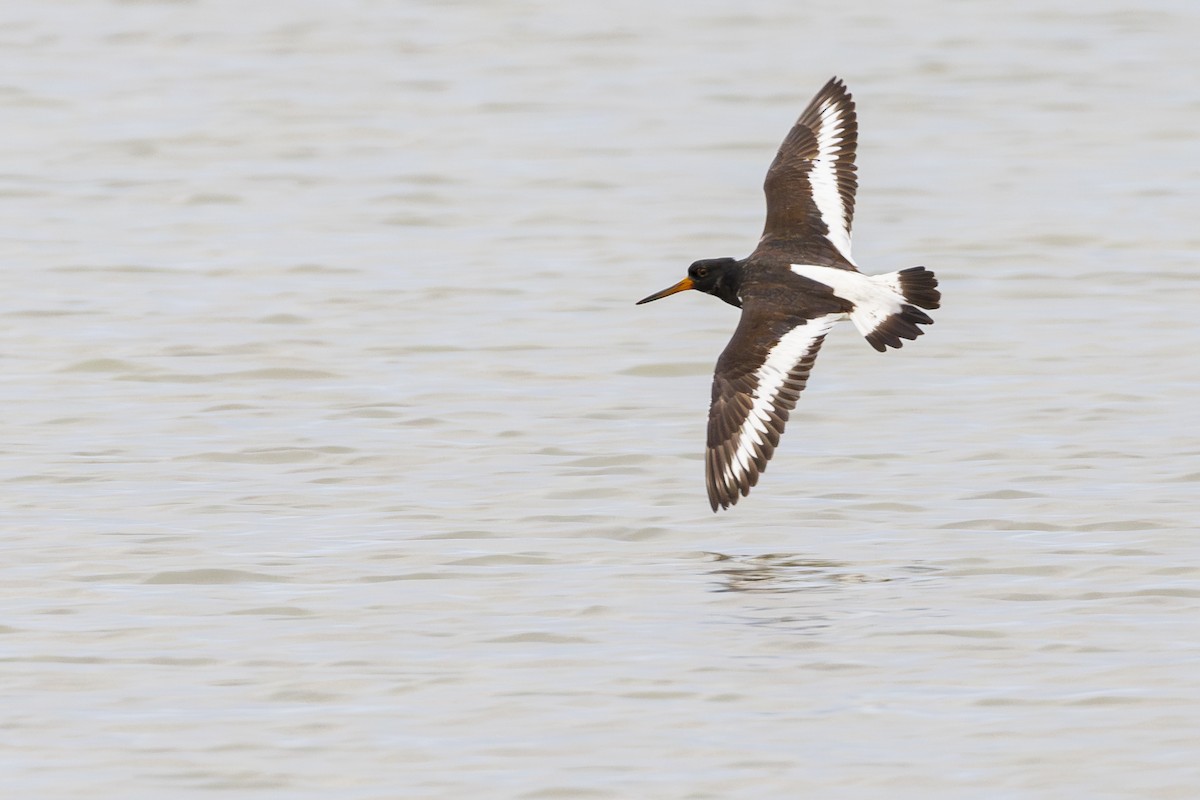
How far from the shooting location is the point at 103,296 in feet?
50.8

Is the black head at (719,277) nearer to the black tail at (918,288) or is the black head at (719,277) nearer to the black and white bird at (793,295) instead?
the black and white bird at (793,295)

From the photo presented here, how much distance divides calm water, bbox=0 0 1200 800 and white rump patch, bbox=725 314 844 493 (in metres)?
0.29

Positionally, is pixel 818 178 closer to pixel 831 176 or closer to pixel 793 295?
pixel 831 176

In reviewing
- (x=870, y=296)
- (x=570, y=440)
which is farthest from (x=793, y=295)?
(x=570, y=440)

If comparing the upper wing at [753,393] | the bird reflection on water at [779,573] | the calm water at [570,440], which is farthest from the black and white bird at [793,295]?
the bird reflection on water at [779,573]

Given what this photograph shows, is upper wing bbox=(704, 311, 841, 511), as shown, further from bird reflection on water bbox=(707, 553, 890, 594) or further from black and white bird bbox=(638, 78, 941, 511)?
bird reflection on water bbox=(707, 553, 890, 594)

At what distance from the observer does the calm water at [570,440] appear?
7625mm

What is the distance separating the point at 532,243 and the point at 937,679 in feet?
30.4

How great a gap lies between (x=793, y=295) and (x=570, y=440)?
148cm

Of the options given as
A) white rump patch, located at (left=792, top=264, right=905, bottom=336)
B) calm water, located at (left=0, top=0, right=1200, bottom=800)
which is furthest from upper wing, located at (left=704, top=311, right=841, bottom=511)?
calm water, located at (left=0, top=0, right=1200, bottom=800)

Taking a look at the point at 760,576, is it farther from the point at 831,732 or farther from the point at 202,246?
the point at 202,246

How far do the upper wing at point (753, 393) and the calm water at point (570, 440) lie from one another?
25 cm

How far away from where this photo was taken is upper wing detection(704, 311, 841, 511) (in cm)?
1028

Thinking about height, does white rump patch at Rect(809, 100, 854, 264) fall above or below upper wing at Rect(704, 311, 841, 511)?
above
